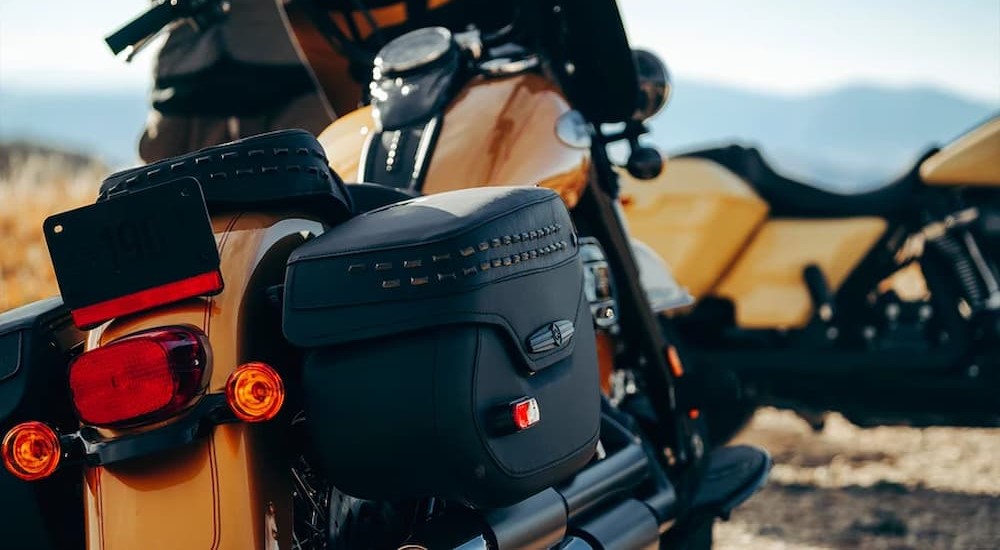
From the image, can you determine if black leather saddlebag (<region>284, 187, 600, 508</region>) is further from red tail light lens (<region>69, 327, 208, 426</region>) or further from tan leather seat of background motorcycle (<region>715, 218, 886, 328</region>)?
tan leather seat of background motorcycle (<region>715, 218, 886, 328</region>)

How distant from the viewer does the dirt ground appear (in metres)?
3.77

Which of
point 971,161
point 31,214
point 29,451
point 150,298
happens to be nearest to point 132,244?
point 150,298

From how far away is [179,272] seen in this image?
1.39m

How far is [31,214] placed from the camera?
7.08 m

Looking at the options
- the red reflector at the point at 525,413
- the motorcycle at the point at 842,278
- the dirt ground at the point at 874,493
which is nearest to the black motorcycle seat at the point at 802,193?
the motorcycle at the point at 842,278

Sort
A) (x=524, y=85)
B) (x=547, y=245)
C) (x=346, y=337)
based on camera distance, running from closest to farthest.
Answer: (x=346, y=337)
(x=547, y=245)
(x=524, y=85)

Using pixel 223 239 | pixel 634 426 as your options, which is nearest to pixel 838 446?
pixel 634 426

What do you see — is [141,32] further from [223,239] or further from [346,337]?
[346,337]

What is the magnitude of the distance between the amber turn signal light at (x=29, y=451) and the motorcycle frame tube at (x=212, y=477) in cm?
5

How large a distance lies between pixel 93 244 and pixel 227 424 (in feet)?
0.94

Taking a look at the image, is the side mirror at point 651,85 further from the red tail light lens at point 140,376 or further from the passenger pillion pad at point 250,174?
the red tail light lens at point 140,376

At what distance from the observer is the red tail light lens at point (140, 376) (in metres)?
1.36

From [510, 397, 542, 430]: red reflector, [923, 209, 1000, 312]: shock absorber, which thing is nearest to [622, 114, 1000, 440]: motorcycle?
[923, 209, 1000, 312]: shock absorber

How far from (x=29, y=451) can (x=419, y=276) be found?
0.56 m
